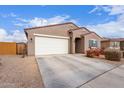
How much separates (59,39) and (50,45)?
1886mm

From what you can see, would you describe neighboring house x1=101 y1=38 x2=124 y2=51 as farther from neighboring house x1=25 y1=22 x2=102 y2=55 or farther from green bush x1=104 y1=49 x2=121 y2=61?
green bush x1=104 y1=49 x2=121 y2=61

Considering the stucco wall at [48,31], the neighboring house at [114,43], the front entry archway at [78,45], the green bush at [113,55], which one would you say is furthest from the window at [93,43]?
the green bush at [113,55]

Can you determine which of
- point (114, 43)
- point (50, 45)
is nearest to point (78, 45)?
point (50, 45)

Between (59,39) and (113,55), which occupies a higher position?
(59,39)

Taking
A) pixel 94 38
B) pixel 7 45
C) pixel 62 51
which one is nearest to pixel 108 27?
pixel 94 38

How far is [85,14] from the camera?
22.0m

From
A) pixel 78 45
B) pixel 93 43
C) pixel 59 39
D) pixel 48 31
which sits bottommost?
pixel 78 45

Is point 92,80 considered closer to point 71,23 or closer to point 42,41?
point 42,41

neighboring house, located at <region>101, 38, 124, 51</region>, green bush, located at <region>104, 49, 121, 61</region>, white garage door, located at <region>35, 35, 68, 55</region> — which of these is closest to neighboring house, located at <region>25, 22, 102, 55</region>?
white garage door, located at <region>35, 35, 68, 55</region>

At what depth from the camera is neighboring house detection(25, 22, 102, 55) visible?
19097 mm

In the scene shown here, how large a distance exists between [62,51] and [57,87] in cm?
1611

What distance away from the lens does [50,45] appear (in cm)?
2058

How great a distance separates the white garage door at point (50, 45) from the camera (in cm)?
1942

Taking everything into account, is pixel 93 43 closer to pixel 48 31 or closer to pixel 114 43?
pixel 48 31
